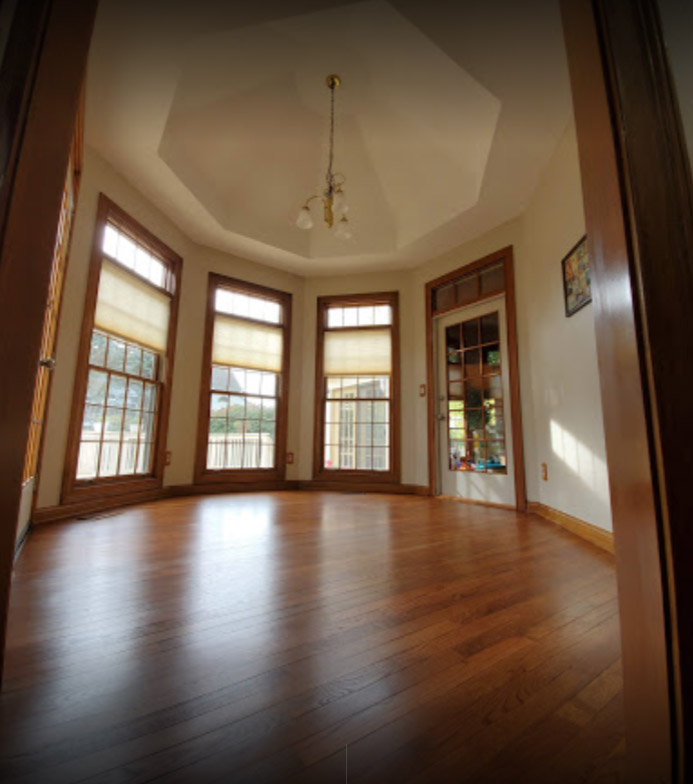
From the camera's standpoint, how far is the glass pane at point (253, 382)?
4676mm

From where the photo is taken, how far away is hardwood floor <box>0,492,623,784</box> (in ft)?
2.16

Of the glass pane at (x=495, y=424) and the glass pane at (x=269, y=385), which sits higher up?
the glass pane at (x=269, y=385)

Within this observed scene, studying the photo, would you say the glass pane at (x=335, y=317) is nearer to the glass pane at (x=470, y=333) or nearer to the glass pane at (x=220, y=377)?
the glass pane at (x=220, y=377)

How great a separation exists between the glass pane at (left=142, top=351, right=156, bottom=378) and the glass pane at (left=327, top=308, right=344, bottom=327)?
228cm

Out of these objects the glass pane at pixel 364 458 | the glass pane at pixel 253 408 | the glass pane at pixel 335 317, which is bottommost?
the glass pane at pixel 364 458

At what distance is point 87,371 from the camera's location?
9.84ft

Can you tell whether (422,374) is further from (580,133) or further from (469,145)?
(580,133)

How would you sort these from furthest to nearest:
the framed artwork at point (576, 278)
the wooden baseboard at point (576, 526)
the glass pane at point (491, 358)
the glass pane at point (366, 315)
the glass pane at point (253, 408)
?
the glass pane at point (366, 315) → the glass pane at point (253, 408) → the glass pane at point (491, 358) → the framed artwork at point (576, 278) → the wooden baseboard at point (576, 526)

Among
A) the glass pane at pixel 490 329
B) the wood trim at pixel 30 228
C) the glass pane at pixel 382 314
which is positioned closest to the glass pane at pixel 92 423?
the wood trim at pixel 30 228

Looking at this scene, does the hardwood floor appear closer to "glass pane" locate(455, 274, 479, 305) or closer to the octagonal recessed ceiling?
"glass pane" locate(455, 274, 479, 305)

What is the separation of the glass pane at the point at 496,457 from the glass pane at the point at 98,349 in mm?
3785

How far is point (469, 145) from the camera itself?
3.31 m

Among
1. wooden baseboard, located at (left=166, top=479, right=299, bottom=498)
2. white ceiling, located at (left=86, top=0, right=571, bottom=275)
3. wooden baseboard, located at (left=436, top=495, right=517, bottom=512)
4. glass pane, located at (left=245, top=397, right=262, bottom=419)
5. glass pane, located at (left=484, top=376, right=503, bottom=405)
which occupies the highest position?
white ceiling, located at (left=86, top=0, right=571, bottom=275)

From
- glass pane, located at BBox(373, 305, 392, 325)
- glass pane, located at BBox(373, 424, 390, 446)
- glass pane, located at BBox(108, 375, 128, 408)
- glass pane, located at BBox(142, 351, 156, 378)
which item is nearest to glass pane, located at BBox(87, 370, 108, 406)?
glass pane, located at BBox(108, 375, 128, 408)
